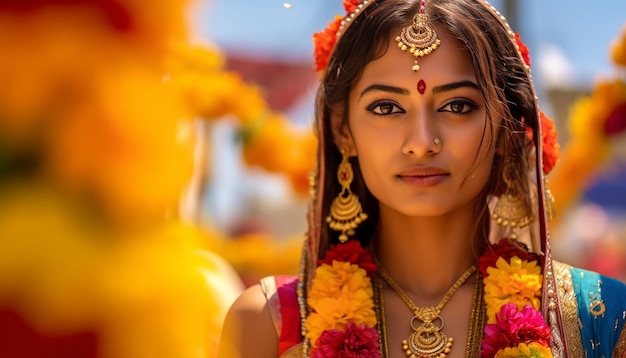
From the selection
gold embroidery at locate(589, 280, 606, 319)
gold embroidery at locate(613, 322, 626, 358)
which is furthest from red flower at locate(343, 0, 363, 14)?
gold embroidery at locate(613, 322, 626, 358)

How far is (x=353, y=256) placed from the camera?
2541mm

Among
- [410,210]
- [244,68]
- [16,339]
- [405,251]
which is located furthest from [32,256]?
[244,68]

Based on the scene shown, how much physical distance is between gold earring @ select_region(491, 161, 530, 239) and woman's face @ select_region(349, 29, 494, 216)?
107 millimetres

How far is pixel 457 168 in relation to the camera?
2363mm

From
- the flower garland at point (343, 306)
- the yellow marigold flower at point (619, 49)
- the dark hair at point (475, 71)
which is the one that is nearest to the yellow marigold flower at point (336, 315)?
the flower garland at point (343, 306)

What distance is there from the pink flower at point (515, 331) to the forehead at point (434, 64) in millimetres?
621

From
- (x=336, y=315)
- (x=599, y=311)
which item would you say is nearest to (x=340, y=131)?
(x=336, y=315)

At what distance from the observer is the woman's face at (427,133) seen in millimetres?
2350

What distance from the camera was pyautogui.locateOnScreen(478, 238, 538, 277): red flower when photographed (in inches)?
98.0

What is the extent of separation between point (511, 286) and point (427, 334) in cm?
25

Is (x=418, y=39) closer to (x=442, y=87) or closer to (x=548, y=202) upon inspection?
(x=442, y=87)

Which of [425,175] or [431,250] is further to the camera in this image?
[431,250]

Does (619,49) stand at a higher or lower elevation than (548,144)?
higher

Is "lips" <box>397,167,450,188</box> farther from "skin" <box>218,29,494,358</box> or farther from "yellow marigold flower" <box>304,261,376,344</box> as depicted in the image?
"yellow marigold flower" <box>304,261,376,344</box>
